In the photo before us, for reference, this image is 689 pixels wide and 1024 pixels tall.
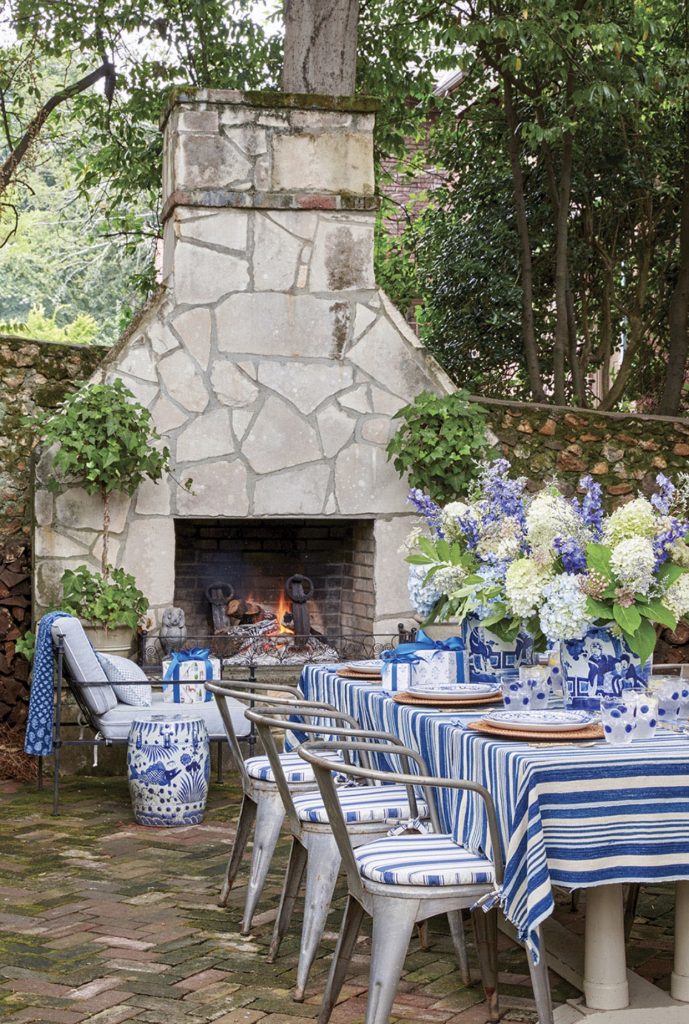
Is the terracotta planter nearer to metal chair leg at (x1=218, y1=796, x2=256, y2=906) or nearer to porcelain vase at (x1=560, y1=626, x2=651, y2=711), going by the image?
metal chair leg at (x1=218, y1=796, x2=256, y2=906)

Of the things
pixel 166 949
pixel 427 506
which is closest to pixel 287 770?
pixel 166 949

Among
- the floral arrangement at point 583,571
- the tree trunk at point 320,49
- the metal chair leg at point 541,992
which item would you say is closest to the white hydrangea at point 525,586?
the floral arrangement at point 583,571

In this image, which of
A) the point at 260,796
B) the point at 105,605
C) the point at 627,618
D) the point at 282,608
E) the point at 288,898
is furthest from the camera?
the point at 282,608

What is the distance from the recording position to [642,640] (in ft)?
11.2

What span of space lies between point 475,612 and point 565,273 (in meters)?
5.43

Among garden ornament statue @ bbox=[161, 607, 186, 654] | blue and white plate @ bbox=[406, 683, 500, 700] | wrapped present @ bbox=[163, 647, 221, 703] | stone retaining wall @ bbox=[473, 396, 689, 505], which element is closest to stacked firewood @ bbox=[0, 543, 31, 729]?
garden ornament statue @ bbox=[161, 607, 186, 654]

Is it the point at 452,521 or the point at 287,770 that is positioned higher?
the point at 452,521

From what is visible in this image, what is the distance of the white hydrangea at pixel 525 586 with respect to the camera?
3.54 metres

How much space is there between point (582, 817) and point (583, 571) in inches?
29.5

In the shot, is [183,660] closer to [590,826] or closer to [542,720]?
[542,720]

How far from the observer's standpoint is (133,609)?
6797 millimetres

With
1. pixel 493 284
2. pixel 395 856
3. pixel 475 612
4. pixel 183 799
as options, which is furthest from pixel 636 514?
pixel 493 284

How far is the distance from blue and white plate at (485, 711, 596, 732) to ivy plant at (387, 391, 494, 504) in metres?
3.62

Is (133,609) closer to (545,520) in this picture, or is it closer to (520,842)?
(545,520)
